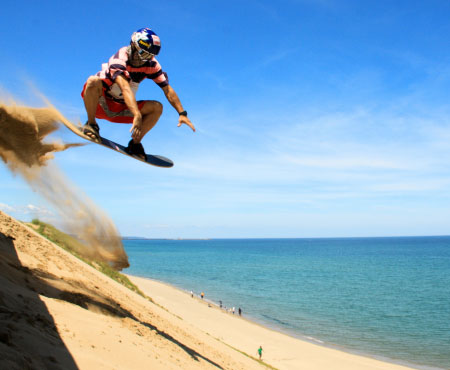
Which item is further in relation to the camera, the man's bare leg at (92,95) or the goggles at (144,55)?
the man's bare leg at (92,95)

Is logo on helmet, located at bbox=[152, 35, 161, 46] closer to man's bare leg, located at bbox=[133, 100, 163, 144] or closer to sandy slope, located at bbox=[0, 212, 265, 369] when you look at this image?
man's bare leg, located at bbox=[133, 100, 163, 144]

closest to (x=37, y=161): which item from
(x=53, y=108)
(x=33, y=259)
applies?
(x=53, y=108)

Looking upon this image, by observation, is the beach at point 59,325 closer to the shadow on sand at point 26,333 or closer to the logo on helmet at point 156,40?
the shadow on sand at point 26,333

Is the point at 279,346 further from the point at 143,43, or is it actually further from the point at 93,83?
the point at 143,43

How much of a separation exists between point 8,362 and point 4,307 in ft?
5.28

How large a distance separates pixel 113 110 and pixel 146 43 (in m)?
1.29

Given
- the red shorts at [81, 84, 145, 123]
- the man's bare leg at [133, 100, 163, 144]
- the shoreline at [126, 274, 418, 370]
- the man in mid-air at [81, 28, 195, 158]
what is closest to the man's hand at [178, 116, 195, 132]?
the man in mid-air at [81, 28, 195, 158]

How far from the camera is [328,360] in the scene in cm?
2125

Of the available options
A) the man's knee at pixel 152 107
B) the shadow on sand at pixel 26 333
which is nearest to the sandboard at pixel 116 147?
the man's knee at pixel 152 107

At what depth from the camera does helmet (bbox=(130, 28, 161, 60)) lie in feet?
17.0

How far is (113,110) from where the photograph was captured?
5.92 metres

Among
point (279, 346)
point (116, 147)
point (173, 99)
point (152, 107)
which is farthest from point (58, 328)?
point (279, 346)

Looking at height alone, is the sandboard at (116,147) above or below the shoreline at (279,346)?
above

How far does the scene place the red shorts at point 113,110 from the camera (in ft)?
19.1
